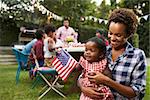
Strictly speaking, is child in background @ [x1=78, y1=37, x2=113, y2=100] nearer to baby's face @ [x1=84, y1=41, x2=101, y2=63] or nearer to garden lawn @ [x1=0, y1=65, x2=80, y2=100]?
baby's face @ [x1=84, y1=41, x2=101, y2=63]

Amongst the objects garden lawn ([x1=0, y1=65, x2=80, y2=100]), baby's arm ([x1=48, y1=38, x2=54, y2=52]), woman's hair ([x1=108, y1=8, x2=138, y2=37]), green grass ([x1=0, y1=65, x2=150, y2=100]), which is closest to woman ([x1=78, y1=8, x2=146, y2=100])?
woman's hair ([x1=108, y1=8, x2=138, y2=37])

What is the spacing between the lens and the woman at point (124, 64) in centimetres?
153

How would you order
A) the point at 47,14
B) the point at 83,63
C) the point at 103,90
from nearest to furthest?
the point at 103,90 < the point at 83,63 < the point at 47,14

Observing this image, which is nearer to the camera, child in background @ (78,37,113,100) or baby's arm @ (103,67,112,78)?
baby's arm @ (103,67,112,78)

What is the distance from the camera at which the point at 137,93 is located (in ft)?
5.07

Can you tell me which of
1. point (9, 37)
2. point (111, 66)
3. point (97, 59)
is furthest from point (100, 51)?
point (9, 37)

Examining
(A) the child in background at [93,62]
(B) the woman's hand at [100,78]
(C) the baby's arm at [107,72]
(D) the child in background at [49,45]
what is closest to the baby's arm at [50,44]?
(D) the child in background at [49,45]

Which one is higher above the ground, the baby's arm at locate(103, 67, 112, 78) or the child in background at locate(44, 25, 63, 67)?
the baby's arm at locate(103, 67, 112, 78)

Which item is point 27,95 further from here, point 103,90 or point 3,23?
point 3,23

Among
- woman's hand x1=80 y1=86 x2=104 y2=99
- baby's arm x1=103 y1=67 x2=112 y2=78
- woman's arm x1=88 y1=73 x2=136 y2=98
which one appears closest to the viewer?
woman's arm x1=88 y1=73 x2=136 y2=98

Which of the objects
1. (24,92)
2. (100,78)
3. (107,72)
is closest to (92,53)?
(107,72)

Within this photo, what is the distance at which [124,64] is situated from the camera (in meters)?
1.57

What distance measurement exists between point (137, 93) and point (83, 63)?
39 cm

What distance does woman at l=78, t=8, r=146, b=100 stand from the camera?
1.53 meters
